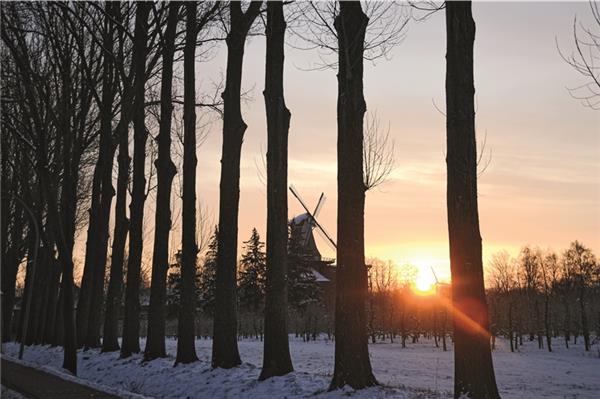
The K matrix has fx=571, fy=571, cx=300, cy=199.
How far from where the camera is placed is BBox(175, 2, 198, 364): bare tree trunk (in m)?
13.6

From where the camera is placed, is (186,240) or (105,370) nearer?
(186,240)

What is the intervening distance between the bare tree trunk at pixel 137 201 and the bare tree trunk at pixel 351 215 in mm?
9319

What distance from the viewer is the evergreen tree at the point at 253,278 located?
206ft

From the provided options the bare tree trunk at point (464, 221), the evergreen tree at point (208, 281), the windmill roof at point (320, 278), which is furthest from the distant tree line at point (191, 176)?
the windmill roof at point (320, 278)

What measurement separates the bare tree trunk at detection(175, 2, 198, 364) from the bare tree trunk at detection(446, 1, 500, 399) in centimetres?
770

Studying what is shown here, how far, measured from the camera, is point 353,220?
946 centimetres

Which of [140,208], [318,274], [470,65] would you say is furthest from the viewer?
[318,274]

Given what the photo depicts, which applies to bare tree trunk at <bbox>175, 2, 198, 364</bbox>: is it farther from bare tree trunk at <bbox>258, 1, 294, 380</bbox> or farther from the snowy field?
bare tree trunk at <bbox>258, 1, 294, 380</bbox>

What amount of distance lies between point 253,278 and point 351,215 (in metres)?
55.8

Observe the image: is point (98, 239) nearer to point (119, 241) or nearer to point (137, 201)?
point (119, 241)

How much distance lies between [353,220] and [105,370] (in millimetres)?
9562

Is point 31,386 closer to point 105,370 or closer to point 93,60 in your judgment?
point 105,370

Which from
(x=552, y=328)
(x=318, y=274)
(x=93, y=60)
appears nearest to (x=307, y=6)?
(x=93, y=60)

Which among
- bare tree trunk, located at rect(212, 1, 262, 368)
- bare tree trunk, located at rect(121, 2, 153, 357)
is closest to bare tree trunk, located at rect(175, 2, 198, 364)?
bare tree trunk, located at rect(212, 1, 262, 368)
